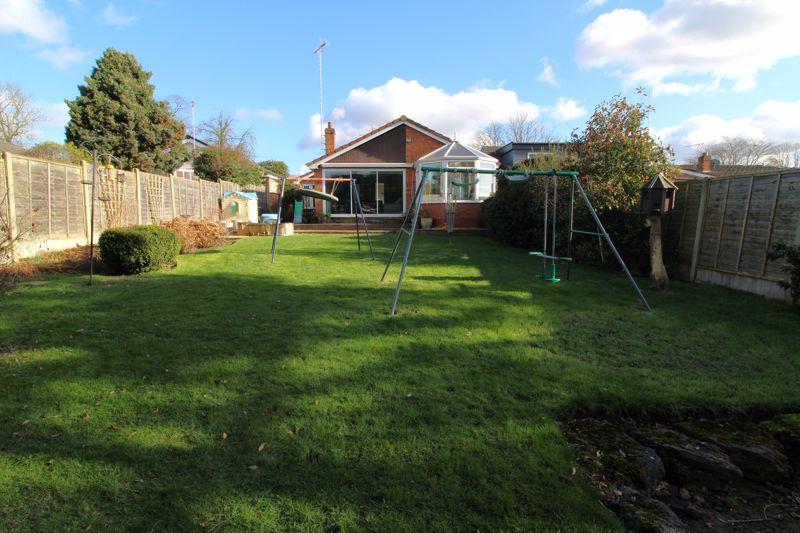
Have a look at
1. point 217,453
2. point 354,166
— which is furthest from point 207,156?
point 217,453

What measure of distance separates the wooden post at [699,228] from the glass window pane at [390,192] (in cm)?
1483

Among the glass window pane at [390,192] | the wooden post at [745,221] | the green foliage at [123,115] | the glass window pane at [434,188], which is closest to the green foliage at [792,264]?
the wooden post at [745,221]

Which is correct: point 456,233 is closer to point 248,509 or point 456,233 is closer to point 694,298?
point 694,298

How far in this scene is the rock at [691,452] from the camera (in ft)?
9.74

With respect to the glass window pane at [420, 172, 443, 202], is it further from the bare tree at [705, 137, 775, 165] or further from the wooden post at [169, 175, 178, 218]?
the bare tree at [705, 137, 775, 165]

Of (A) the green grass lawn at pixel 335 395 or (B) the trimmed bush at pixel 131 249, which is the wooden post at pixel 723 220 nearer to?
(A) the green grass lawn at pixel 335 395

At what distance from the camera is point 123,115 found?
67.5 ft

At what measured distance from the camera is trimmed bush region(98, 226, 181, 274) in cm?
791

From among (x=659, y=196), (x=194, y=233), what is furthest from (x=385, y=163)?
(x=659, y=196)

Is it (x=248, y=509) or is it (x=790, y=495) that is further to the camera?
(x=790, y=495)

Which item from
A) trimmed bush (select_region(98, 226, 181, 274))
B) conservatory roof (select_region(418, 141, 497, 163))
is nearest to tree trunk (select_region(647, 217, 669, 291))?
trimmed bush (select_region(98, 226, 181, 274))

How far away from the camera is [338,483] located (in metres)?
2.54

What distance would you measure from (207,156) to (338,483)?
31166mm

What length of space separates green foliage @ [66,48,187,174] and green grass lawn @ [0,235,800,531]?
16857 millimetres
